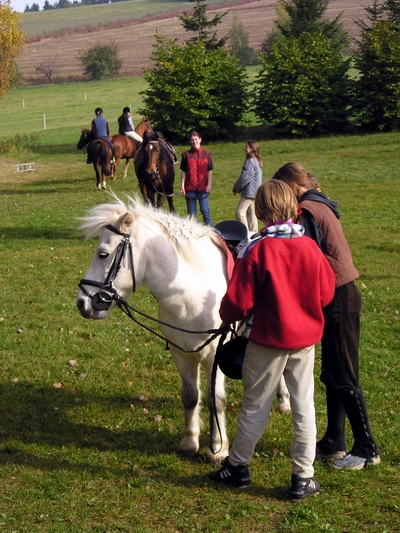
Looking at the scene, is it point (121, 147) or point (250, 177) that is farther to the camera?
point (121, 147)

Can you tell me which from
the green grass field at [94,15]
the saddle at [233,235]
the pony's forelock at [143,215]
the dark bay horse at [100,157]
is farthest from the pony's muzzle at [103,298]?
the green grass field at [94,15]

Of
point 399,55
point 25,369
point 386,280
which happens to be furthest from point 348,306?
point 399,55

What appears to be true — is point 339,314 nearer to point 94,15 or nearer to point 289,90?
point 289,90

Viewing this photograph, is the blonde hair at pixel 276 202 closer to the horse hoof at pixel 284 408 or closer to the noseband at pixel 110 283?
the noseband at pixel 110 283

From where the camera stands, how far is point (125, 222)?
5.33 metres

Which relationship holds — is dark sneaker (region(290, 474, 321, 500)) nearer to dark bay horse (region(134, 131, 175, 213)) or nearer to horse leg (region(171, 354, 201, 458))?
horse leg (region(171, 354, 201, 458))

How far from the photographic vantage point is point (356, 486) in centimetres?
531

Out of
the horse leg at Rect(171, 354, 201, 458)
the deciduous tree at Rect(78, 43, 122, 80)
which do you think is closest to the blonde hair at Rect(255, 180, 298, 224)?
the horse leg at Rect(171, 354, 201, 458)

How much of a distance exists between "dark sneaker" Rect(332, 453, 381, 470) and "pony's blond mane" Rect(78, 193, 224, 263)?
2005mm

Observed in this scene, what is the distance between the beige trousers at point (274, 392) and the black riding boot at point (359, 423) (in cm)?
55

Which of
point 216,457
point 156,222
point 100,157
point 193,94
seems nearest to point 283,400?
point 216,457

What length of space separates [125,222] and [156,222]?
33 centimetres

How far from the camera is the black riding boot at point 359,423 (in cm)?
542

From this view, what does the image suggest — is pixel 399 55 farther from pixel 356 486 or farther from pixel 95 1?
pixel 95 1
